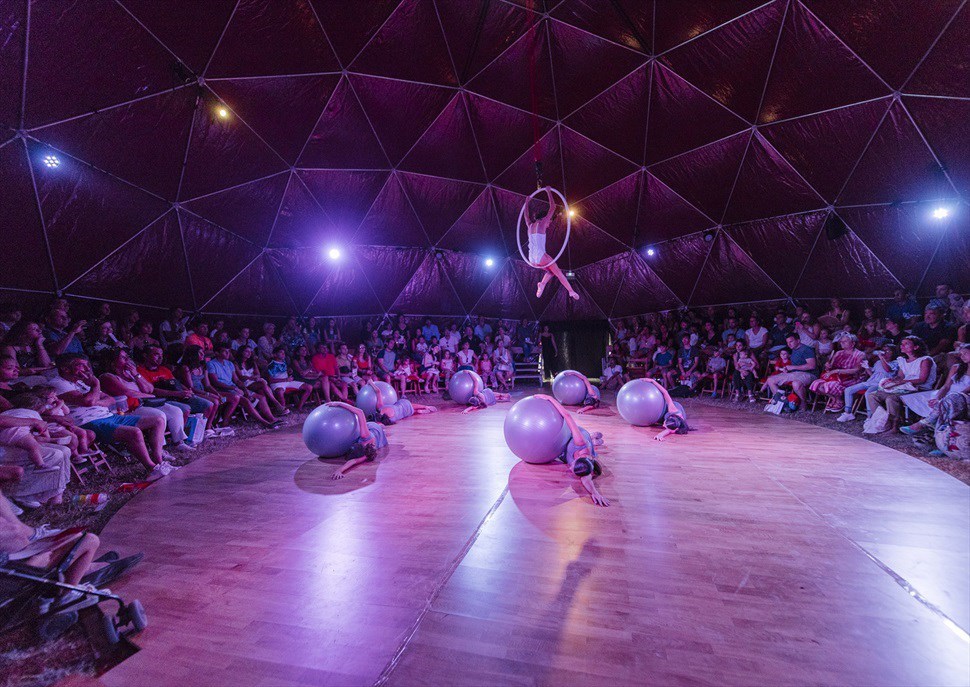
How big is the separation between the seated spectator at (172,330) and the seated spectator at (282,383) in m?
1.68

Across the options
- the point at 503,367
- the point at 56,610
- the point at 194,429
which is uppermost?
the point at 503,367

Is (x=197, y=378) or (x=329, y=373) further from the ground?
(x=197, y=378)

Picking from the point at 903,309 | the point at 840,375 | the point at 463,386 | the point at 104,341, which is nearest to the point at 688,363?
the point at 840,375

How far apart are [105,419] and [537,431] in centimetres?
508

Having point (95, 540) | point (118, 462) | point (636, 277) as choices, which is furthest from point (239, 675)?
point (636, 277)

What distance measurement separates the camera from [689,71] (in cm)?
739

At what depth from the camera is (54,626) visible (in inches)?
78.7

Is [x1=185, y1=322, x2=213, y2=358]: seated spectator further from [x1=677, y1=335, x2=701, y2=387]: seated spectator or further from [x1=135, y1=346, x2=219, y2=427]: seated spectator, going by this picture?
[x1=677, y1=335, x2=701, y2=387]: seated spectator

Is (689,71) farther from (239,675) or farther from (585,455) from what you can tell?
(239,675)

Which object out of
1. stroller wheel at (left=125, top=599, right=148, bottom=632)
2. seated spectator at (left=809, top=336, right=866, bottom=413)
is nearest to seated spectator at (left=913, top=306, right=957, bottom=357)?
seated spectator at (left=809, top=336, right=866, bottom=413)

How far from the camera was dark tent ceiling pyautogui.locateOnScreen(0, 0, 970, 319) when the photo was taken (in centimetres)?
566

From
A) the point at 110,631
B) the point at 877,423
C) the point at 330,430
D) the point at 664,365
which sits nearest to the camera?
the point at 110,631

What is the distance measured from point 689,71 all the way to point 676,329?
724cm

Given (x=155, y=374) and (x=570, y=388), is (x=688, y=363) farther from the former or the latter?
(x=155, y=374)
